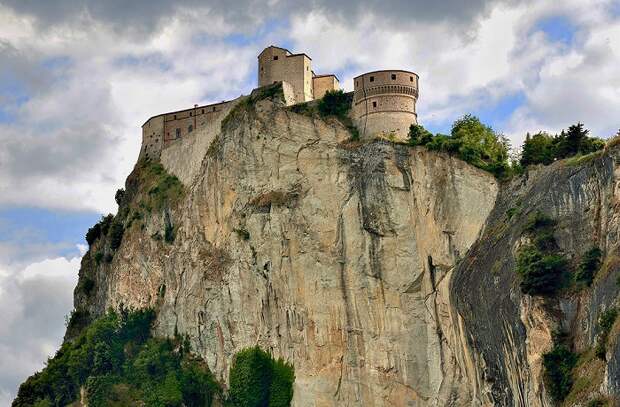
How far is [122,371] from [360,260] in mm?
20995

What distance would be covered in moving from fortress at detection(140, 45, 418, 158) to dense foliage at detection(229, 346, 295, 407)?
1545 cm

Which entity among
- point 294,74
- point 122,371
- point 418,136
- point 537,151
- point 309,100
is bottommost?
point 122,371

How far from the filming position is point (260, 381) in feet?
226

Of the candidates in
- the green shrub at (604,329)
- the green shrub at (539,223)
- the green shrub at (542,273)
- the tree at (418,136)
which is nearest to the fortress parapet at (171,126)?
the tree at (418,136)

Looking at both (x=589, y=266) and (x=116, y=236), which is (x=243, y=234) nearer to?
(x=116, y=236)

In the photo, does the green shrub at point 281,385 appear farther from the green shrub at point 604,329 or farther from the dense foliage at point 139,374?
the green shrub at point 604,329

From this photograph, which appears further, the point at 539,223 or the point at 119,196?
the point at 119,196

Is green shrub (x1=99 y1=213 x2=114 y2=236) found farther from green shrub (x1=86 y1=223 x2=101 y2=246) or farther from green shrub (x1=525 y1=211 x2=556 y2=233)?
green shrub (x1=525 y1=211 x2=556 y2=233)

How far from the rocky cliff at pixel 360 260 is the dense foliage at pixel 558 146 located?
43.1 inches

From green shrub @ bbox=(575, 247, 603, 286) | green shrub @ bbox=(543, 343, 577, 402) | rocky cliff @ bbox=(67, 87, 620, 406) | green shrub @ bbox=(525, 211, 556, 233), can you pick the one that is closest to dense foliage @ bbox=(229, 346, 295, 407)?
rocky cliff @ bbox=(67, 87, 620, 406)

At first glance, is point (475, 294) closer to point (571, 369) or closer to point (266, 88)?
point (571, 369)

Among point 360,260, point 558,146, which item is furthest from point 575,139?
point 360,260

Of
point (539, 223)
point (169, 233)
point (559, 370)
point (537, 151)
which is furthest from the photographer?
point (169, 233)

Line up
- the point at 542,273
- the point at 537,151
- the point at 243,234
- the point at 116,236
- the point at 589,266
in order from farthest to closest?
the point at 116,236, the point at 243,234, the point at 537,151, the point at 542,273, the point at 589,266
